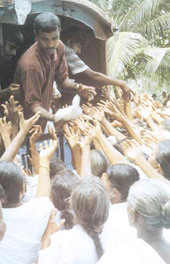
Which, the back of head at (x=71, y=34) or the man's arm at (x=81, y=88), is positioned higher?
the back of head at (x=71, y=34)

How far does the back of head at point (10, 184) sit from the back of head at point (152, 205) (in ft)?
2.06

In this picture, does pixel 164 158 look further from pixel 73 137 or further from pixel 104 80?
pixel 104 80

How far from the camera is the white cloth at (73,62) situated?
4590 mm

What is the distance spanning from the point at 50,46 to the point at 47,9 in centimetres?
51

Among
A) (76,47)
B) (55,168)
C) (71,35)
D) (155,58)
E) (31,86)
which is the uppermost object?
(71,35)

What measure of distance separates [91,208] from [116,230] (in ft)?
1.05

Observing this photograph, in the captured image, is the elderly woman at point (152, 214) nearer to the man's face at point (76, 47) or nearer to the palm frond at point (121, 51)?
the man's face at point (76, 47)

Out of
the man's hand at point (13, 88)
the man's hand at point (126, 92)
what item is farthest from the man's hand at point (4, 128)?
the man's hand at point (126, 92)

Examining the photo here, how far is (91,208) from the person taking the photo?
194 centimetres

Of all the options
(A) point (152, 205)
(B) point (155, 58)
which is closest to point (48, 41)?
(A) point (152, 205)

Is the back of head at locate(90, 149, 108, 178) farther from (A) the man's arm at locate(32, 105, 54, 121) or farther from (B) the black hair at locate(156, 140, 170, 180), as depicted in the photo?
(A) the man's arm at locate(32, 105, 54, 121)

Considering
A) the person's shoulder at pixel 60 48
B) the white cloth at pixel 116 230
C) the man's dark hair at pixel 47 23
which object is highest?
the man's dark hair at pixel 47 23

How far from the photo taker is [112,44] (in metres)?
11.6

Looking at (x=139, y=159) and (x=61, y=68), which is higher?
(x=61, y=68)
